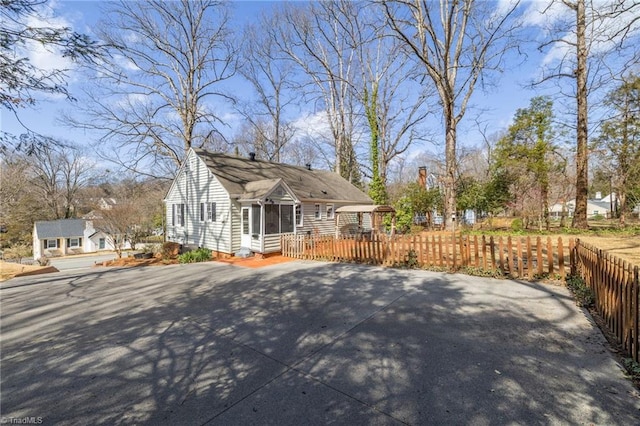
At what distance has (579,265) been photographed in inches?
254

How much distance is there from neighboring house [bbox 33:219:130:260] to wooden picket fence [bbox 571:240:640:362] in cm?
3621

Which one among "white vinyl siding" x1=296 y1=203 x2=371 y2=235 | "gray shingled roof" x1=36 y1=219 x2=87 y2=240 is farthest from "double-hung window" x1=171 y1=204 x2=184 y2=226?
"gray shingled roof" x1=36 y1=219 x2=87 y2=240

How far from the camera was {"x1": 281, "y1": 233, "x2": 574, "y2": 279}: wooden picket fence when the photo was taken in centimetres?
695

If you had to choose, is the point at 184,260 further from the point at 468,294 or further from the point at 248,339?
the point at 468,294

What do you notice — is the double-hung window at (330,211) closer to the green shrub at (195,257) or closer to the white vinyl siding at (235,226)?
the white vinyl siding at (235,226)

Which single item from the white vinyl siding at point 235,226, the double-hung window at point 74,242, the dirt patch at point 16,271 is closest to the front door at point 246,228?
the white vinyl siding at point 235,226

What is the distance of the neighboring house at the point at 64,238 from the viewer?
29422 millimetres

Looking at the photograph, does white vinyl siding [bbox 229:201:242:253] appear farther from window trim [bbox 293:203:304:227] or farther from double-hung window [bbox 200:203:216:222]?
window trim [bbox 293:203:304:227]

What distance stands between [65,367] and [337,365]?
336 centimetres

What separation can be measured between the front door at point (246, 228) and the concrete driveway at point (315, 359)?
21.4ft

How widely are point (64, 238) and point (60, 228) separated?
4.00 feet

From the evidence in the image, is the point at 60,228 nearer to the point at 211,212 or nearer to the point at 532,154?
the point at 211,212

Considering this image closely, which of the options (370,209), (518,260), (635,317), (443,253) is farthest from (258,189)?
(635,317)

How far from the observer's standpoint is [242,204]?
13.4 meters
